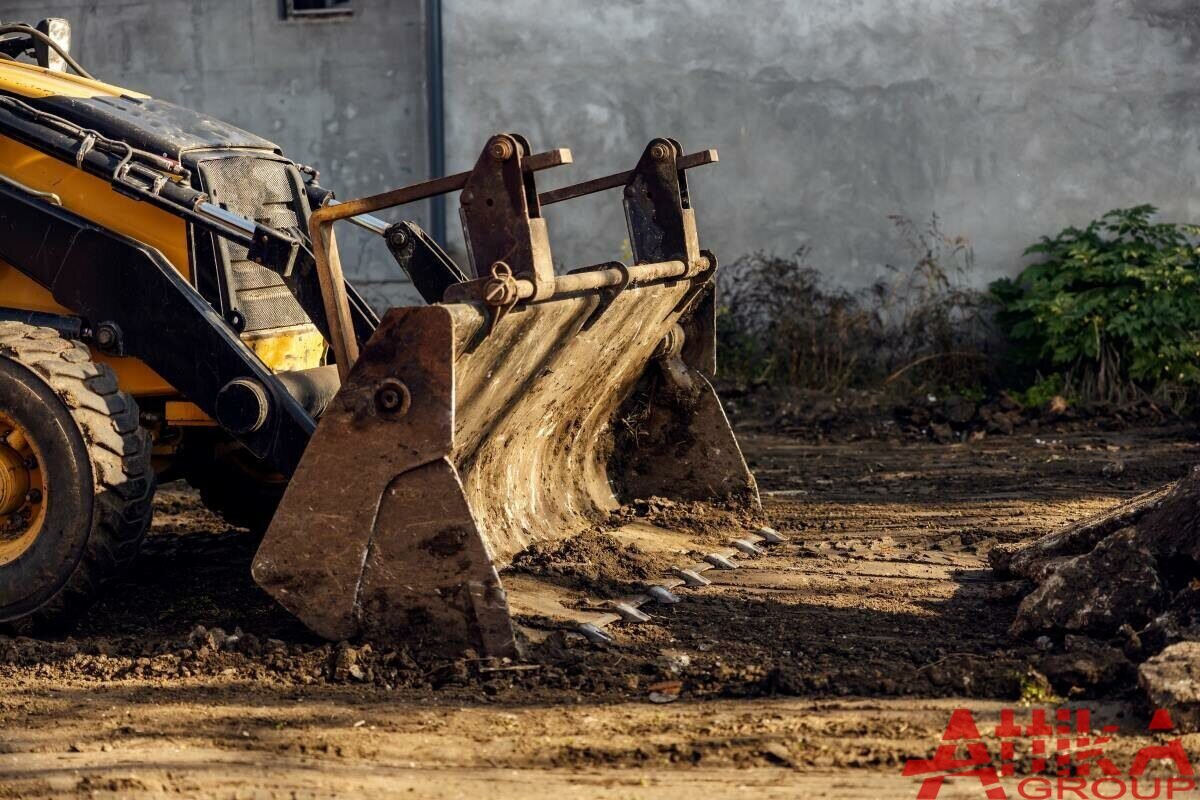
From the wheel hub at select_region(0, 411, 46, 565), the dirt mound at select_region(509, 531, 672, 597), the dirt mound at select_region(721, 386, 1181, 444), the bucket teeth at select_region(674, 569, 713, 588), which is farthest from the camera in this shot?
the dirt mound at select_region(721, 386, 1181, 444)

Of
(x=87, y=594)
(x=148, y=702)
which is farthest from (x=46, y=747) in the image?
(x=87, y=594)

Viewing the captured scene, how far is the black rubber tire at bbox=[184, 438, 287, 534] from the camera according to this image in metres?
6.03

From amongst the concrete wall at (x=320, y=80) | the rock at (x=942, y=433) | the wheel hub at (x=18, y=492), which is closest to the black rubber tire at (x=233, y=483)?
the wheel hub at (x=18, y=492)

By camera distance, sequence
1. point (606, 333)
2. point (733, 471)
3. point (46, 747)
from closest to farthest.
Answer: point (46, 747) < point (606, 333) < point (733, 471)

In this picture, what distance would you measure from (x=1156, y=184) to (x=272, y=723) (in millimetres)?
9247

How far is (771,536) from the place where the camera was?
6.35m

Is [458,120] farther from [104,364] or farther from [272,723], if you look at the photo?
[272,723]

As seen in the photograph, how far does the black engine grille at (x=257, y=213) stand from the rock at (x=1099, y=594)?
301 cm

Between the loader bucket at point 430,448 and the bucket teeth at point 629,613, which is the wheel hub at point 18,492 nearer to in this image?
the loader bucket at point 430,448

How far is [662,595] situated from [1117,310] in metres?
6.38

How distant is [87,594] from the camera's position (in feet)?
15.7

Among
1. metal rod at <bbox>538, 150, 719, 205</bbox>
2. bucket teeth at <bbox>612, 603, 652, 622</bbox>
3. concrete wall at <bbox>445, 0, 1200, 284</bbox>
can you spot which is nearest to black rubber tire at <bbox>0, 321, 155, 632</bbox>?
bucket teeth at <bbox>612, 603, 652, 622</bbox>

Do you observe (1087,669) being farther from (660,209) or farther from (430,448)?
(660,209)

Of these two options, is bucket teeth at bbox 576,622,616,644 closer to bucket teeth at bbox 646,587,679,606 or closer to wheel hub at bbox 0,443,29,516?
bucket teeth at bbox 646,587,679,606
